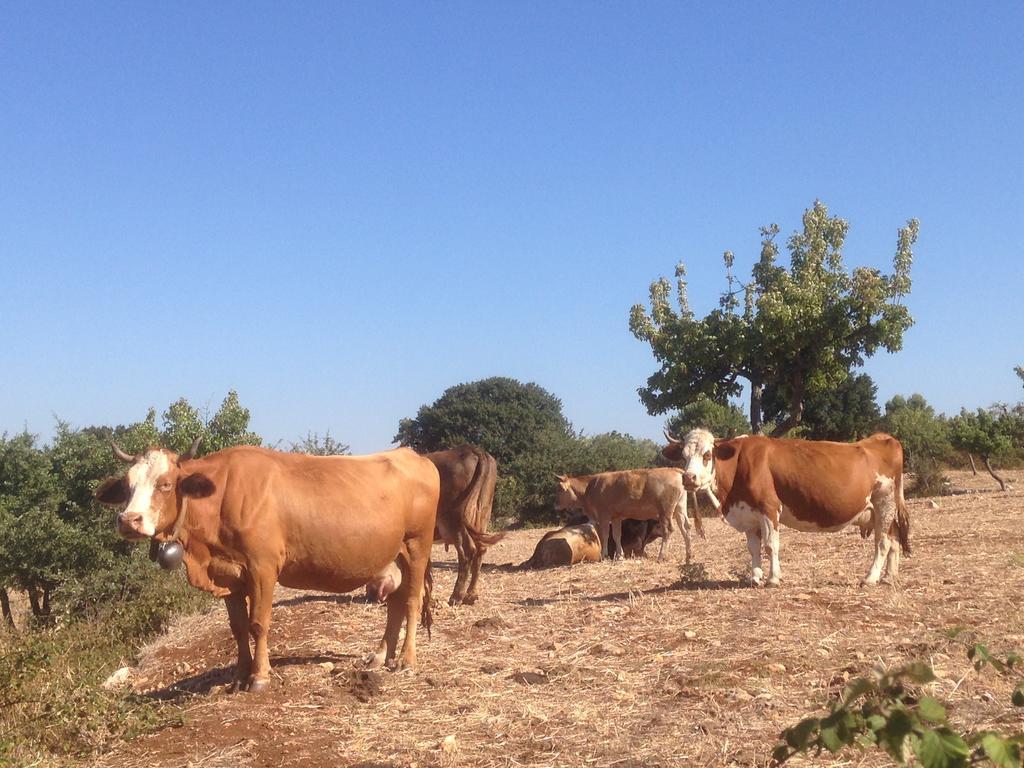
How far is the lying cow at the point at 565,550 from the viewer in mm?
16875

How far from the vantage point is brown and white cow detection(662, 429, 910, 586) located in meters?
11.4

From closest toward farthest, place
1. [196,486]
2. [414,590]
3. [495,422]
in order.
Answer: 1. [196,486]
2. [414,590]
3. [495,422]

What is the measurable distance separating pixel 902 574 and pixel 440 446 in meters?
39.1

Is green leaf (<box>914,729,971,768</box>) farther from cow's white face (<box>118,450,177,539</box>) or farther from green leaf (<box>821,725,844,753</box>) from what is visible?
cow's white face (<box>118,450,177,539</box>)

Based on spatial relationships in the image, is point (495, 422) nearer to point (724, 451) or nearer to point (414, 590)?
point (724, 451)

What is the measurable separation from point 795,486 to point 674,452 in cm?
149

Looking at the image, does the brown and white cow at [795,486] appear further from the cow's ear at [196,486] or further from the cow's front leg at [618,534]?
the cow's front leg at [618,534]

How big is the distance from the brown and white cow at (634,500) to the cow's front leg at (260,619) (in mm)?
10664

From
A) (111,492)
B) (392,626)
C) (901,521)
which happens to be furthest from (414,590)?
(901,521)

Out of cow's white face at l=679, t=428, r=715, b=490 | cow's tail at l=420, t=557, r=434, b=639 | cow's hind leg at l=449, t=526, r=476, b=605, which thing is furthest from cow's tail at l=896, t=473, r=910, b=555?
cow's tail at l=420, t=557, r=434, b=639

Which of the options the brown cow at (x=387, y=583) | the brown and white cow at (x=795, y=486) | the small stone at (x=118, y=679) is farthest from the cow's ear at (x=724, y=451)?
the small stone at (x=118, y=679)

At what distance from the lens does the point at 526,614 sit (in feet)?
34.2

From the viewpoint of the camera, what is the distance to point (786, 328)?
2495cm

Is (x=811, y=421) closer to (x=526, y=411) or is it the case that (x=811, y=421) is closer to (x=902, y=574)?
(x=526, y=411)
